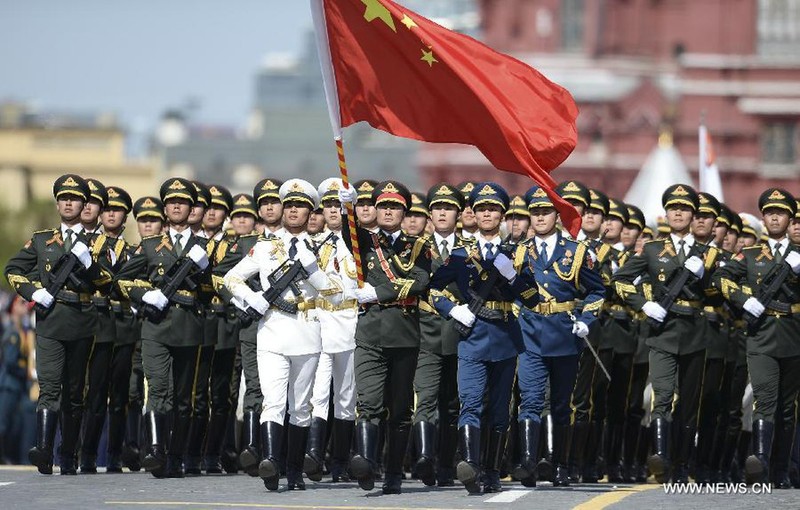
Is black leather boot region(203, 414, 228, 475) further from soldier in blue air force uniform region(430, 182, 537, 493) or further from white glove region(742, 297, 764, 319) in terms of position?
white glove region(742, 297, 764, 319)

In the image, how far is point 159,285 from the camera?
59.7 ft

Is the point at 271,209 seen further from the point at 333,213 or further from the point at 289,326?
the point at 289,326

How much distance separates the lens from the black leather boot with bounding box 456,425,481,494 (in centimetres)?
1623

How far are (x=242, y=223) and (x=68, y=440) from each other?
2.92 metres

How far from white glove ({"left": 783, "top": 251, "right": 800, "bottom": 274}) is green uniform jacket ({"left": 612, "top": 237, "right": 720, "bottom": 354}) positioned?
0.58 metres

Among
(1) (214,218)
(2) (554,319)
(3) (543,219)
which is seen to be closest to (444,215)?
(3) (543,219)

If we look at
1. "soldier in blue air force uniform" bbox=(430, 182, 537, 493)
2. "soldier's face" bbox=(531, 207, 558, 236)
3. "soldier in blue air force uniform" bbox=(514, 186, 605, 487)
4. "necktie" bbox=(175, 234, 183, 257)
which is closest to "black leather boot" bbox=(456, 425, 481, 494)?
"soldier in blue air force uniform" bbox=(430, 182, 537, 493)

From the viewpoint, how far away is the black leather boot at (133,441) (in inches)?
761

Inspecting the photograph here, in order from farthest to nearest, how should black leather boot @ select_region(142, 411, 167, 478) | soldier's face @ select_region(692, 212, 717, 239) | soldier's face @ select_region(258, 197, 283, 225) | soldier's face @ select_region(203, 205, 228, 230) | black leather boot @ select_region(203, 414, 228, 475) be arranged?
soldier's face @ select_region(203, 205, 228, 230), black leather boot @ select_region(203, 414, 228, 475), soldier's face @ select_region(692, 212, 717, 239), black leather boot @ select_region(142, 411, 167, 478), soldier's face @ select_region(258, 197, 283, 225)

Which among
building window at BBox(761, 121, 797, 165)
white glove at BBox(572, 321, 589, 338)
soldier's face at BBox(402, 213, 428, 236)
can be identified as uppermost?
building window at BBox(761, 121, 797, 165)

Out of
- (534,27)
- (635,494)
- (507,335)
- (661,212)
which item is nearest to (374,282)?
(507,335)

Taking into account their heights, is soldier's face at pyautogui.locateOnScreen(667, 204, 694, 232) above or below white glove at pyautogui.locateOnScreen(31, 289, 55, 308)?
above

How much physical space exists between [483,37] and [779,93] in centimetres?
1434

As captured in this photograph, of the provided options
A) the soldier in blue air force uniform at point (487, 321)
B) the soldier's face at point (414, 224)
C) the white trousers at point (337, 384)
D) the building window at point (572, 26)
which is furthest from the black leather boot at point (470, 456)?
the building window at point (572, 26)
